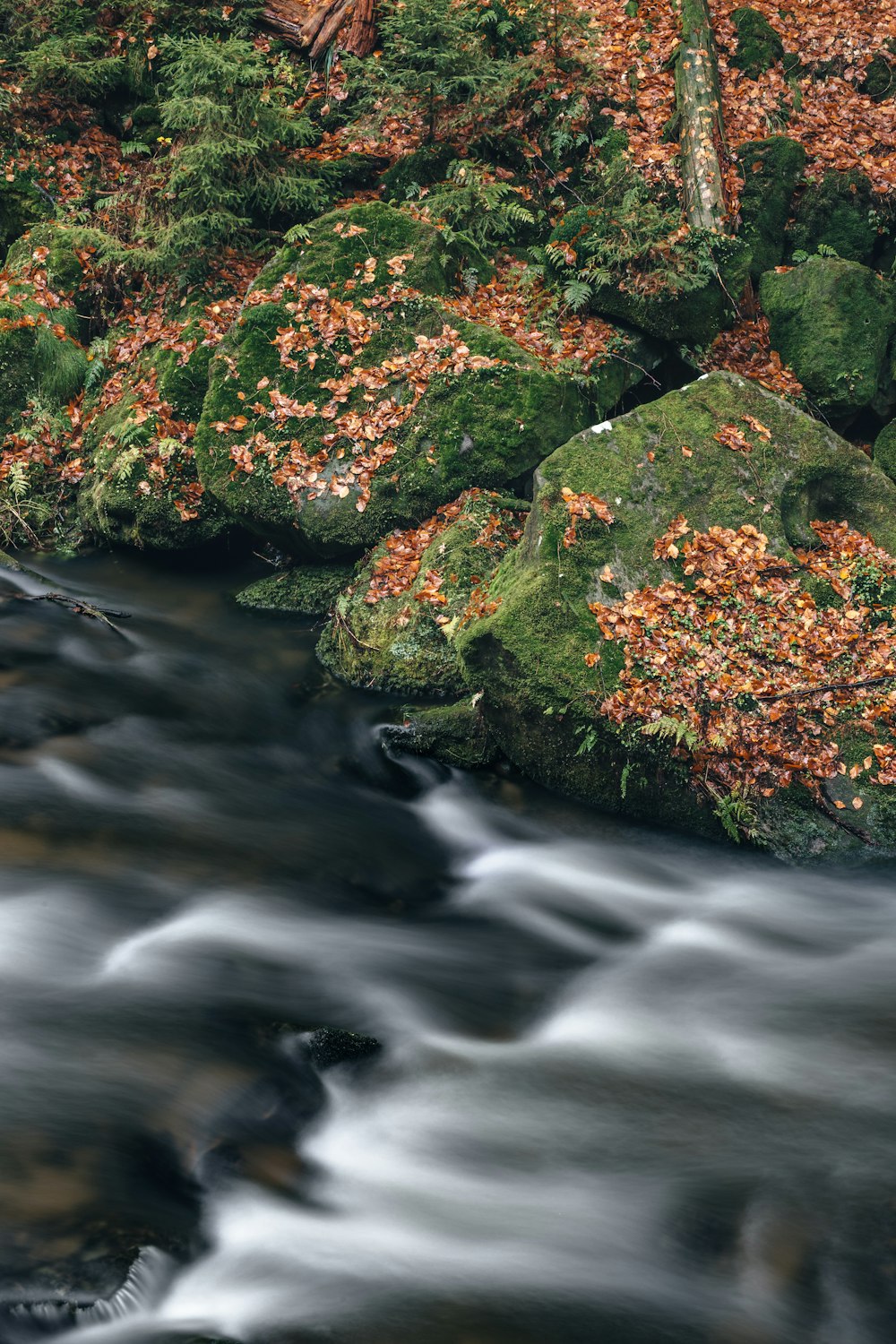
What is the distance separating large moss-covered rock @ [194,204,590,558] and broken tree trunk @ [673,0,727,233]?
1.81 meters

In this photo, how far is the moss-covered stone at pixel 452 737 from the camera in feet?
22.6

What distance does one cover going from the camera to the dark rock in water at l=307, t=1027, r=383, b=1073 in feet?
14.0

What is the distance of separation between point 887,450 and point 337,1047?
6952 millimetres

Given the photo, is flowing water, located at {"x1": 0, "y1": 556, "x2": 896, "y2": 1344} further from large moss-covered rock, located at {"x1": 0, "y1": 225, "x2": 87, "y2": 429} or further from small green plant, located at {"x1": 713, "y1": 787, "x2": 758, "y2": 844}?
large moss-covered rock, located at {"x1": 0, "y1": 225, "x2": 87, "y2": 429}

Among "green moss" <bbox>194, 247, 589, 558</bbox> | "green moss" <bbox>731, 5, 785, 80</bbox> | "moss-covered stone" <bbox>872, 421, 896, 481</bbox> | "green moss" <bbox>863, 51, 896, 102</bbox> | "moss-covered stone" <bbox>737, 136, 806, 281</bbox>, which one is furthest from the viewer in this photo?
"green moss" <bbox>731, 5, 785, 80</bbox>

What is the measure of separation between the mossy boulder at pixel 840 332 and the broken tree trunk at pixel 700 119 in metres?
1.01

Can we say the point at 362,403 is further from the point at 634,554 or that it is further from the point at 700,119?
the point at 700,119

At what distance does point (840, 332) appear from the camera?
860cm

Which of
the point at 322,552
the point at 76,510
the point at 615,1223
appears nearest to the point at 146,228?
the point at 76,510

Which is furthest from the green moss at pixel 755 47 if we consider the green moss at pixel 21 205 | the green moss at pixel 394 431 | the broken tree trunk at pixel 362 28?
the green moss at pixel 21 205

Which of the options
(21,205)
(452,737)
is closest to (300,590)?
(452,737)

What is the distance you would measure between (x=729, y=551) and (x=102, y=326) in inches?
291

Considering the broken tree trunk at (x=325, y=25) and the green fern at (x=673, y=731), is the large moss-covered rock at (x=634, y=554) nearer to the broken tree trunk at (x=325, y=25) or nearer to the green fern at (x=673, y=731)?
the green fern at (x=673, y=731)

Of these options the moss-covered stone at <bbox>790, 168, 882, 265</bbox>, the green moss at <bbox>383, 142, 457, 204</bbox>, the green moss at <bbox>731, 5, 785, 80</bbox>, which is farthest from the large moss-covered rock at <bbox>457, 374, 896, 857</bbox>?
the green moss at <bbox>731, 5, 785, 80</bbox>
